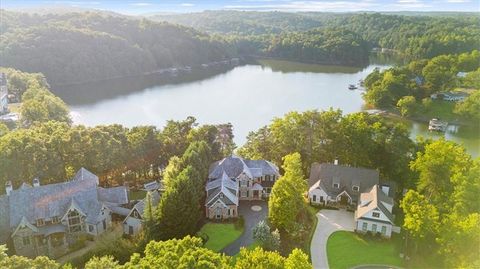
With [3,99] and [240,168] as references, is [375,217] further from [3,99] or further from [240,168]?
[3,99]

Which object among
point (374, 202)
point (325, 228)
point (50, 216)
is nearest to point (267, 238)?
point (325, 228)

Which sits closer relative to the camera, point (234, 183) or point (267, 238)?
point (267, 238)

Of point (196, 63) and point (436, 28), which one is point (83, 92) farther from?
point (436, 28)

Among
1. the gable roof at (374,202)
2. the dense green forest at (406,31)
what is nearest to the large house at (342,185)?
the gable roof at (374,202)

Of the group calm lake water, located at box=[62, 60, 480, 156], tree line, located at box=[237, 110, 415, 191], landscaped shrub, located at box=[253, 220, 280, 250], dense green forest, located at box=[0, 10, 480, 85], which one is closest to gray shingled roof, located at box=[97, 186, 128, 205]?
landscaped shrub, located at box=[253, 220, 280, 250]

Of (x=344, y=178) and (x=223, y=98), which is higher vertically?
(x=344, y=178)

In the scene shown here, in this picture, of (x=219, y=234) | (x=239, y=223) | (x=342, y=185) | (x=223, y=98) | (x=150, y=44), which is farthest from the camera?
(x=150, y=44)

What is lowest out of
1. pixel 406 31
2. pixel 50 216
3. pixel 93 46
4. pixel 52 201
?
pixel 50 216
